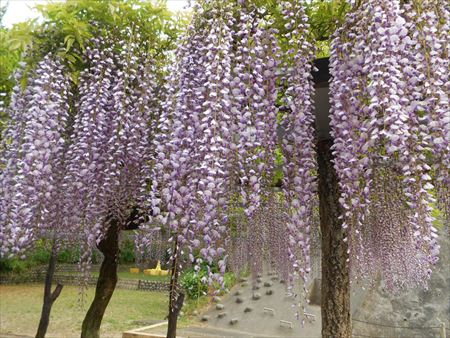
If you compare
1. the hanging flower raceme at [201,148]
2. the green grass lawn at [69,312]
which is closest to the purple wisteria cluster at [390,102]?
the hanging flower raceme at [201,148]

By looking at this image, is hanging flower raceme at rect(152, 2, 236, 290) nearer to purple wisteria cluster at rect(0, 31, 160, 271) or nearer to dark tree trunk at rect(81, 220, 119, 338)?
purple wisteria cluster at rect(0, 31, 160, 271)

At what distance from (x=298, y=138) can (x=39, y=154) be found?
210 cm

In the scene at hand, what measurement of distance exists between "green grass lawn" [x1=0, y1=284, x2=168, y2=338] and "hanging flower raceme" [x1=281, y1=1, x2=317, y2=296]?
7.31m

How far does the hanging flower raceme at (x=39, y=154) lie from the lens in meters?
3.64

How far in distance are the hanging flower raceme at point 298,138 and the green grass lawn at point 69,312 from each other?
7314mm

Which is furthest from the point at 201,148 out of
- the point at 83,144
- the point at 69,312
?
the point at 69,312

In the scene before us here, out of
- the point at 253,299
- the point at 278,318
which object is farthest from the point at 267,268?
the point at 278,318

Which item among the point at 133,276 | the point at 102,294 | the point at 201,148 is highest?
the point at 201,148

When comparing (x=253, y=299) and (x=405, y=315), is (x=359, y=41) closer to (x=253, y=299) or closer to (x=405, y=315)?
(x=405, y=315)

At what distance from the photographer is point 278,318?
11680 millimetres

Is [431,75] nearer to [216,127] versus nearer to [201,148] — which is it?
[216,127]

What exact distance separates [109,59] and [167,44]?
68 cm

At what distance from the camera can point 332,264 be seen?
389 cm

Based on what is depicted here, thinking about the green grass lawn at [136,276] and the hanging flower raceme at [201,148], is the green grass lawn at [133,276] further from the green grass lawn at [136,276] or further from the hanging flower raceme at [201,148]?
the hanging flower raceme at [201,148]
